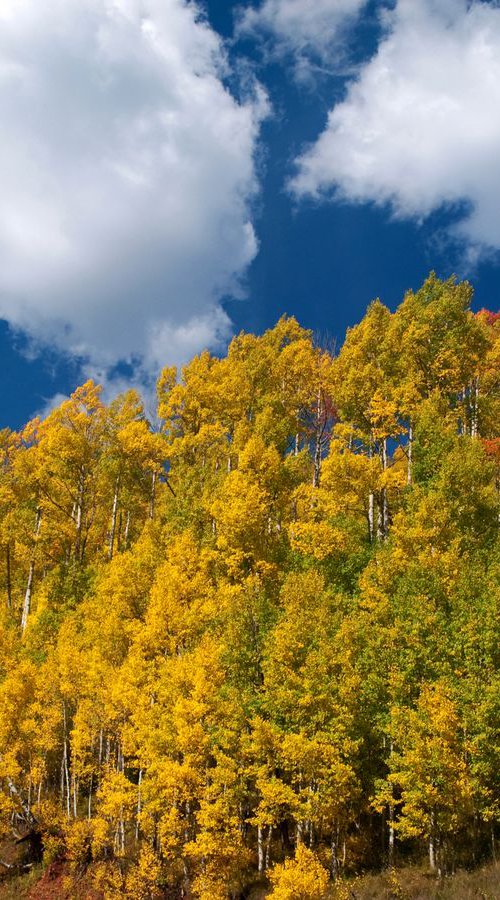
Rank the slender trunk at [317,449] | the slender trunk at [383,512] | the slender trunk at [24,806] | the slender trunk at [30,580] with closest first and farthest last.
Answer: the slender trunk at [24,806]
the slender trunk at [383,512]
the slender trunk at [317,449]
the slender trunk at [30,580]

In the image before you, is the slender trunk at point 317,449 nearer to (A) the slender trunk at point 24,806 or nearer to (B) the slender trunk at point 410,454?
(B) the slender trunk at point 410,454

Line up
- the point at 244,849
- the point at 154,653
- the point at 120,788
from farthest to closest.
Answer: the point at 154,653, the point at 120,788, the point at 244,849

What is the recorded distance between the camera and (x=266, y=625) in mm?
29484

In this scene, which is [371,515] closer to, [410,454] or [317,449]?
[410,454]

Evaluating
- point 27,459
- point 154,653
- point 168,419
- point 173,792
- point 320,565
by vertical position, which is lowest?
point 173,792

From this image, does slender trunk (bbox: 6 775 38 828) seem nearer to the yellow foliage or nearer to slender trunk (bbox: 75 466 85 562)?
the yellow foliage

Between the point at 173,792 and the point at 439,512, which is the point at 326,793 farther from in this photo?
the point at 439,512

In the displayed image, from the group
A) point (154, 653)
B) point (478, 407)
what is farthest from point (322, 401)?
point (154, 653)

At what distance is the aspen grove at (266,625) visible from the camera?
24.0 m

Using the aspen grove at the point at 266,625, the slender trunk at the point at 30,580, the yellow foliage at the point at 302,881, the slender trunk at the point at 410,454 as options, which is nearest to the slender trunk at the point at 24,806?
the aspen grove at the point at 266,625

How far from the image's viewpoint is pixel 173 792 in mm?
26250

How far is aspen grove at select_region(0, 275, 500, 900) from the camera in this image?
24.0 metres

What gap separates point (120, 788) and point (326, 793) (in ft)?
42.9

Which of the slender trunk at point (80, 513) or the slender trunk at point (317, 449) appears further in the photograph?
the slender trunk at point (80, 513)
